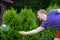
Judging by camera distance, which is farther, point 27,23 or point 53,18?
point 27,23

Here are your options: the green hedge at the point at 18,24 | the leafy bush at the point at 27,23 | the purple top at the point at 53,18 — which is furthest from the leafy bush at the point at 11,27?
the purple top at the point at 53,18

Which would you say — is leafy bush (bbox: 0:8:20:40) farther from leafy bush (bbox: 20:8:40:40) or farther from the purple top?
the purple top

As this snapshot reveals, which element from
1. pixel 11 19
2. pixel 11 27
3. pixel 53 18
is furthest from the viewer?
pixel 11 19

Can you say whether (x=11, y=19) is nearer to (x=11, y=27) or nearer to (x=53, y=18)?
(x=11, y=27)

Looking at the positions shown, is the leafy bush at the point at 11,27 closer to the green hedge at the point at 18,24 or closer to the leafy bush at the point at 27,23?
the green hedge at the point at 18,24

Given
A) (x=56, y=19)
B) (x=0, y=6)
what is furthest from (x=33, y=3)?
(x=56, y=19)

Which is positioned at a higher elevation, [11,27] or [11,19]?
[11,19]

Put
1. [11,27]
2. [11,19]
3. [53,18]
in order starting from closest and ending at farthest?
[53,18], [11,27], [11,19]

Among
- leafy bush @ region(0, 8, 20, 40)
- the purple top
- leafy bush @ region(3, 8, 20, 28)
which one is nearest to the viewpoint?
the purple top

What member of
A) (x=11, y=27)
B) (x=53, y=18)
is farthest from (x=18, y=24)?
(x=53, y=18)

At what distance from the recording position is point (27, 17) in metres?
9.19

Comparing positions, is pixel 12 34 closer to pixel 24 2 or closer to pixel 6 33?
pixel 6 33

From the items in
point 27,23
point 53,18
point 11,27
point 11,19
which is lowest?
point 11,27

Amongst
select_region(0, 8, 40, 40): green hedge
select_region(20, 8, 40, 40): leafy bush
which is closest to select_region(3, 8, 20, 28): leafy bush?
select_region(0, 8, 40, 40): green hedge
